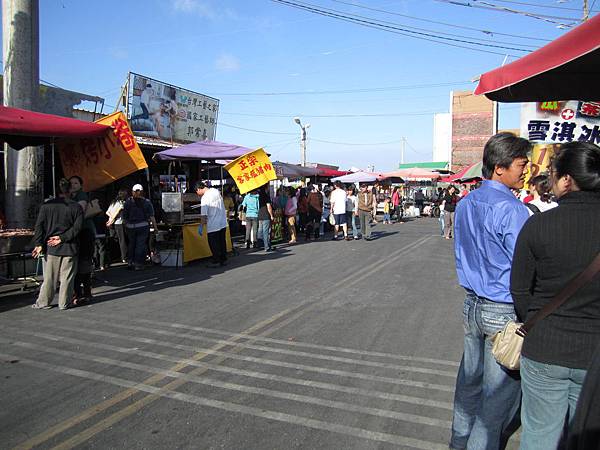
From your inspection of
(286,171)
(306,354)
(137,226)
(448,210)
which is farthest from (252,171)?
(448,210)

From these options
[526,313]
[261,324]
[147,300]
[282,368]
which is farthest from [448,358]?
[147,300]

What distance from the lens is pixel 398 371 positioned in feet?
14.9

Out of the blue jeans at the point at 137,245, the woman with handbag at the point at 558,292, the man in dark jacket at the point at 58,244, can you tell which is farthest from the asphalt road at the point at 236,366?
the blue jeans at the point at 137,245

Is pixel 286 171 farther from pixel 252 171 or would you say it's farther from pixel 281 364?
pixel 281 364

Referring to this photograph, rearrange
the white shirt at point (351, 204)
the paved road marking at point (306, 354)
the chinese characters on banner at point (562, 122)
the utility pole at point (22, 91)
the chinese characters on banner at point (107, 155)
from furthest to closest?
the white shirt at point (351, 204) → the utility pole at point (22, 91) → the chinese characters on banner at point (107, 155) → the chinese characters on banner at point (562, 122) → the paved road marking at point (306, 354)

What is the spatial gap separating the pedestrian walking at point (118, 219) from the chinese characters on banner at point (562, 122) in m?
8.18

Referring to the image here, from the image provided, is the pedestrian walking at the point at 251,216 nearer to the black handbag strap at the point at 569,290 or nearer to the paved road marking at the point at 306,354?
the paved road marking at the point at 306,354

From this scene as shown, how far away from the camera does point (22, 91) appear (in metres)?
8.69

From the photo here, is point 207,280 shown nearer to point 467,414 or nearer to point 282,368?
point 282,368

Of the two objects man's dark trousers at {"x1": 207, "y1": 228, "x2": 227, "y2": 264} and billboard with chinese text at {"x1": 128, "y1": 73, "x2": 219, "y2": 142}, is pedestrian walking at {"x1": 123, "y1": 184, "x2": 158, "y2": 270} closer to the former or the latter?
man's dark trousers at {"x1": 207, "y1": 228, "x2": 227, "y2": 264}

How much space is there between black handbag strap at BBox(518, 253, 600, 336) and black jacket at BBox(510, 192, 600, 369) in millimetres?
21

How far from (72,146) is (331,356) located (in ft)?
22.0

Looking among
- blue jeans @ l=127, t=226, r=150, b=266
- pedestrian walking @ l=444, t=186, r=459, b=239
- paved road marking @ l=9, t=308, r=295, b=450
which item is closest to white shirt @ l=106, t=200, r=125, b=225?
blue jeans @ l=127, t=226, r=150, b=266

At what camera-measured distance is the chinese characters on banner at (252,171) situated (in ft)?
38.6
